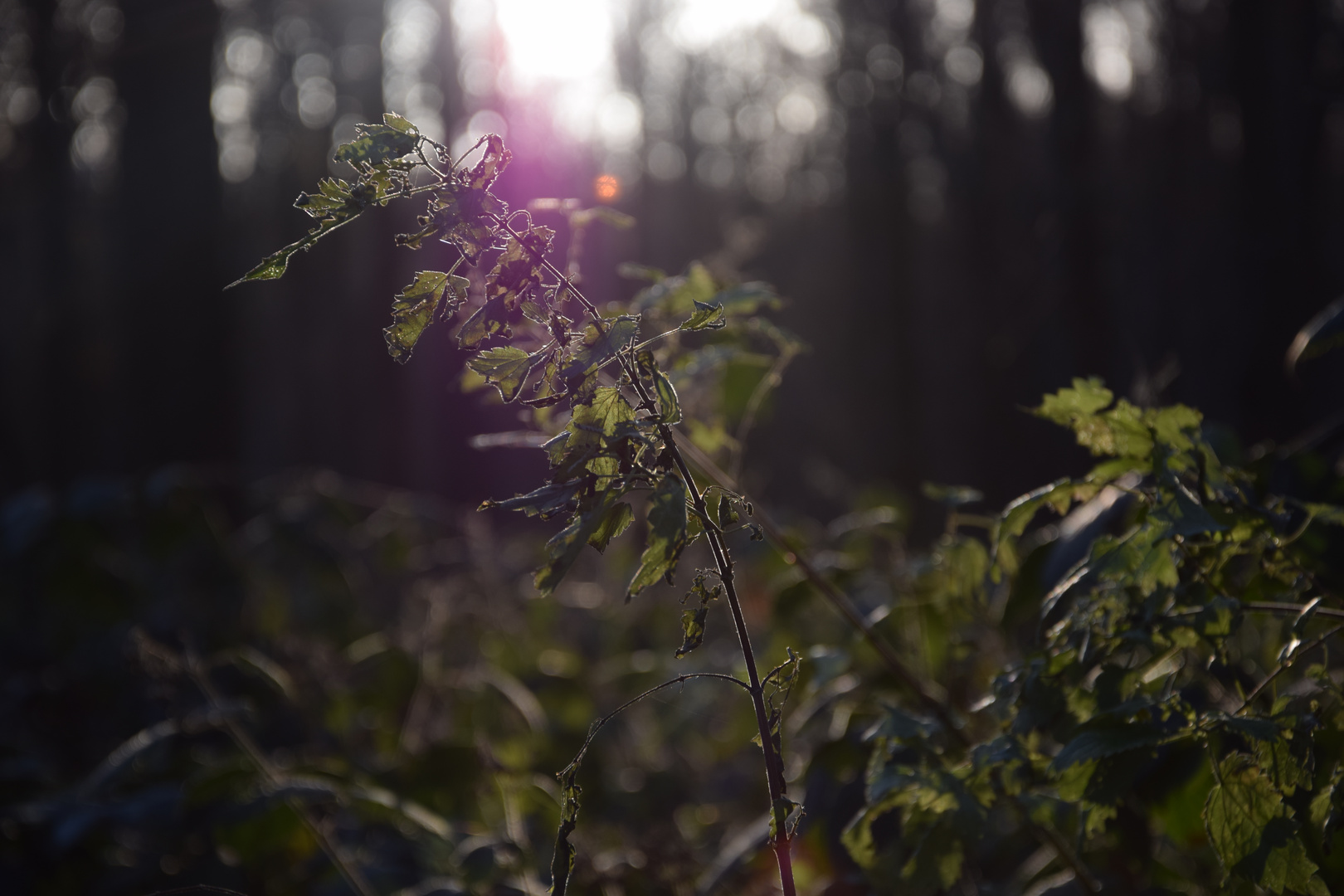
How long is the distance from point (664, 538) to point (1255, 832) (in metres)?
0.63

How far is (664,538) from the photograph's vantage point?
28.8 inches

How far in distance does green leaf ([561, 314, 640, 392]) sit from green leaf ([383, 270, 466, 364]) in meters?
0.14

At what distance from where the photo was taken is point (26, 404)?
33.0 feet

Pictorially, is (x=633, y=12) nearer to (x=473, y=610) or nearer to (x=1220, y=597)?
(x=473, y=610)

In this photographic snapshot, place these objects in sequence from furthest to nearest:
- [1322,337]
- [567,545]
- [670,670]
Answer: [670,670] < [1322,337] < [567,545]

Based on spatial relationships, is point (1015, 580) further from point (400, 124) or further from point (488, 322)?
point (400, 124)

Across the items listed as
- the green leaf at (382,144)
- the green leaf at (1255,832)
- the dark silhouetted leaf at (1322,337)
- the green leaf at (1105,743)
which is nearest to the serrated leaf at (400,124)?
the green leaf at (382,144)

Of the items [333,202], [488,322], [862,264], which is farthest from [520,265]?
[862,264]

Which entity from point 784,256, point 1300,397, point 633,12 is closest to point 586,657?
point 1300,397

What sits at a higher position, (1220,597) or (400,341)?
(400,341)

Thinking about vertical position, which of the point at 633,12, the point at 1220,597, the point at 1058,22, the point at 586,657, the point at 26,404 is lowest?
the point at 586,657

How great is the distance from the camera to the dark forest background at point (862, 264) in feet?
15.9

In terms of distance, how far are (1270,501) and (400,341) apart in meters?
1.04

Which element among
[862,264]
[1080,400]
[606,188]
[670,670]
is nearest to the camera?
[1080,400]
